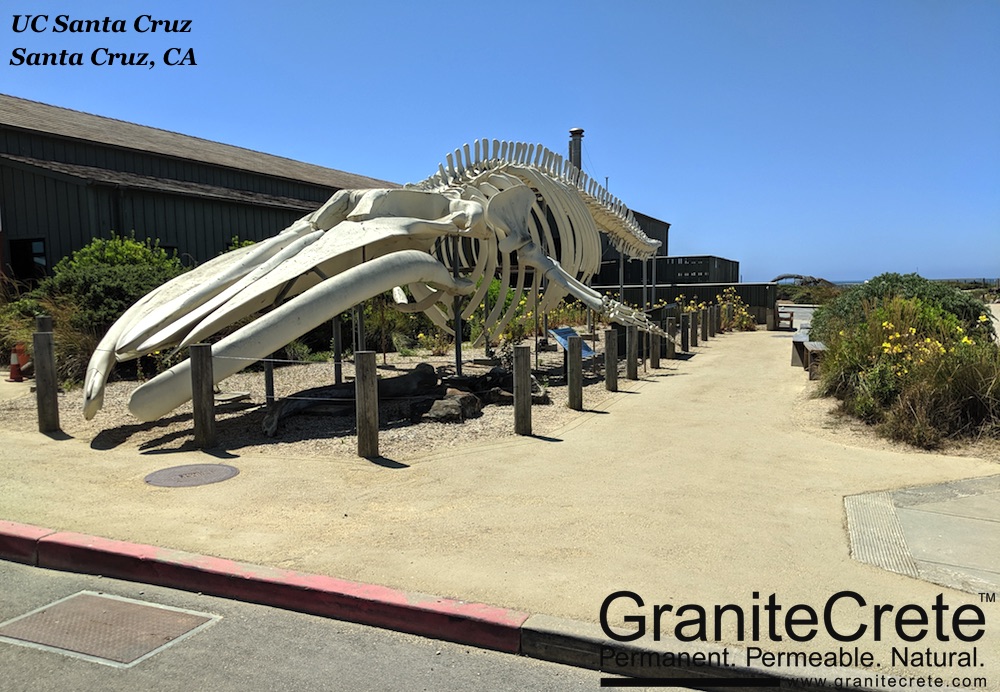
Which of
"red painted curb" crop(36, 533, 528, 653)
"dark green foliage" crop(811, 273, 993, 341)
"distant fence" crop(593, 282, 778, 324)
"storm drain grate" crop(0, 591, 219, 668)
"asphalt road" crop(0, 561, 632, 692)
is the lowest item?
"asphalt road" crop(0, 561, 632, 692)

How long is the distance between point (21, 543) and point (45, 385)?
4000mm

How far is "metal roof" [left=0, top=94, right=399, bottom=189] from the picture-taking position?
61.7 ft

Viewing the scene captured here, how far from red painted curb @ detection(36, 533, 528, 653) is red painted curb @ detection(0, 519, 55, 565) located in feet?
0.22

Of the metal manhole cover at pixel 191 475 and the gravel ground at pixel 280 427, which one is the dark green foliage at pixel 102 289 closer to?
the gravel ground at pixel 280 427

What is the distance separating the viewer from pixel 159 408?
273 inches

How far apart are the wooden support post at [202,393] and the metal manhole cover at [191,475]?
676 mm

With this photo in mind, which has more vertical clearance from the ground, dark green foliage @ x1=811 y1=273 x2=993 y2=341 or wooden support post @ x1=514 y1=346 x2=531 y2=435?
dark green foliage @ x1=811 y1=273 x2=993 y2=341

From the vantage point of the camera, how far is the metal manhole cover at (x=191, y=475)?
20.8ft

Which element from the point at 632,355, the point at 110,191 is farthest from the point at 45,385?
the point at 110,191

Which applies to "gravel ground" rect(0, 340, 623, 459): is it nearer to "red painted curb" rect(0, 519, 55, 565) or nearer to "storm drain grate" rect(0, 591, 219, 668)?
"red painted curb" rect(0, 519, 55, 565)

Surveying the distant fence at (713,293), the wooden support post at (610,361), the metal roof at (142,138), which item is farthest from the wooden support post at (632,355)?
the metal roof at (142,138)

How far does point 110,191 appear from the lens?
17.4 meters

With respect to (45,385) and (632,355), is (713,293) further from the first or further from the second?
(45,385)

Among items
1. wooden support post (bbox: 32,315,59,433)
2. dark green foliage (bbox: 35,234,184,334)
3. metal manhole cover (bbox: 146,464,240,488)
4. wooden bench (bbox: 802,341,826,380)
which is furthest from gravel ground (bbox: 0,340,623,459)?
wooden bench (bbox: 802,341,826,380)
